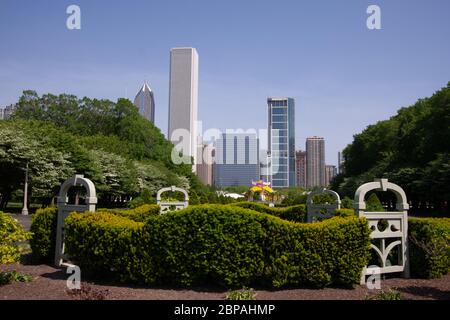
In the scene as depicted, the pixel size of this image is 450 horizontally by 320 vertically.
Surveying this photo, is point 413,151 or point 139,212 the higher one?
point 413,151

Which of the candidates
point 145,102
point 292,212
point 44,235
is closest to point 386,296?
point 44,235

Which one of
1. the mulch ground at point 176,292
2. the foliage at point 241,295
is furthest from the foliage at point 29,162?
the foliage at point 241,295

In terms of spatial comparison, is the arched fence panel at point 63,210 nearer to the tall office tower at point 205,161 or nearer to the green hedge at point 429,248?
the green hedge at point 429,248

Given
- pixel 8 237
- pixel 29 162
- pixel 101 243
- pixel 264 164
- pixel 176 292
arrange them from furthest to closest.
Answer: pixel 264 164 → pixel 29 162 → pixel 101 243 → pixel 8 237 → pixel 176 292

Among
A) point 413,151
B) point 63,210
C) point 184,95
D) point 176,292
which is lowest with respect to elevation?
point 176,292

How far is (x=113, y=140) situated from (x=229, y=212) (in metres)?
45.9

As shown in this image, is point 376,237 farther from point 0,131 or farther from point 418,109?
point 418,109

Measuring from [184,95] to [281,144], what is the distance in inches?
3053

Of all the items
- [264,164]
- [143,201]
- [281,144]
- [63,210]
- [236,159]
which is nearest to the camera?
[63,210]

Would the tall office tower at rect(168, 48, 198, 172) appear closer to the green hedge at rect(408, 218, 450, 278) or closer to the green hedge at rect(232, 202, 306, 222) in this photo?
the green hedge at rect(232, 202, 306, 222)

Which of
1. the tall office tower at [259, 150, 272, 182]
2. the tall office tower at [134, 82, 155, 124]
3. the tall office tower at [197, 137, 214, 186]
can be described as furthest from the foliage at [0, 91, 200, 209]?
the tall office tower at [259, 150, 272, 182]

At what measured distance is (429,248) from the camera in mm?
8500

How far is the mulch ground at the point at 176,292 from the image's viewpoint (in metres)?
6.52

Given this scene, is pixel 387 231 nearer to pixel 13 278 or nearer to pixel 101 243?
→ pixel 101 243
